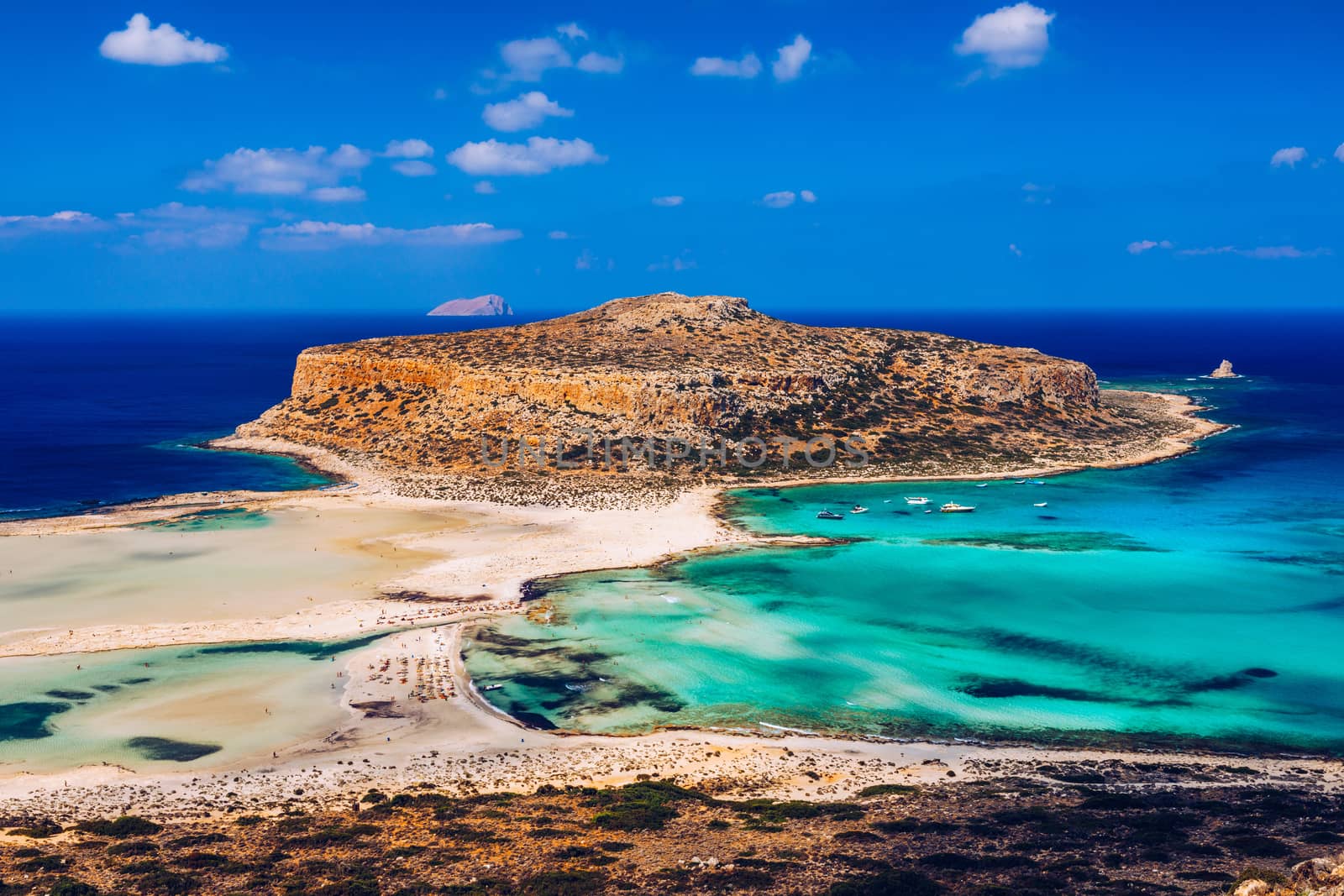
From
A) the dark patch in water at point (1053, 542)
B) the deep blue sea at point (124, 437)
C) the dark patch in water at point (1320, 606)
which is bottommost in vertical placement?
the dark patch in water at point (1320, 606)

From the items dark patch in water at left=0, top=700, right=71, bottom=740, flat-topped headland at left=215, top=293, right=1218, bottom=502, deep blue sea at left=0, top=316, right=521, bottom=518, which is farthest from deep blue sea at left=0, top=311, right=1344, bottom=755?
flat-topped headland at left=215, top=293, right=1218, bottom=502

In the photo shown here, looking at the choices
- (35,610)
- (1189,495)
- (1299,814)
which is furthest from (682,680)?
(1189,495)

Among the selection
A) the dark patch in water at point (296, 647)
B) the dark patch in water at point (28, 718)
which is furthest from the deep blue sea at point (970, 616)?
the dark patch in water at point (296, 647)

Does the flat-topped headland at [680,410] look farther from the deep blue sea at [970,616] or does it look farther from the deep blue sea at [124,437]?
the deep blue sea at [124,437]

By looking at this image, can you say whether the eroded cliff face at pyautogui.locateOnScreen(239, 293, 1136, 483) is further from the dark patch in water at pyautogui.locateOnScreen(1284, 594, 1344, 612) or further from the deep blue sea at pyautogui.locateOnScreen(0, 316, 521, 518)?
the dark patch in water at pyautogui.locateOnScreen(1284, 594, 1344, 612)

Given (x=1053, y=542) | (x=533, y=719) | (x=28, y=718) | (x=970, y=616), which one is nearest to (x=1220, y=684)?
(x=970, y=616)

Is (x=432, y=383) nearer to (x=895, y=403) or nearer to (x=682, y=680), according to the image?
(x=895, y=403)

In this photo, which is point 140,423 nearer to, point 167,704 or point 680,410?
point 680,410
